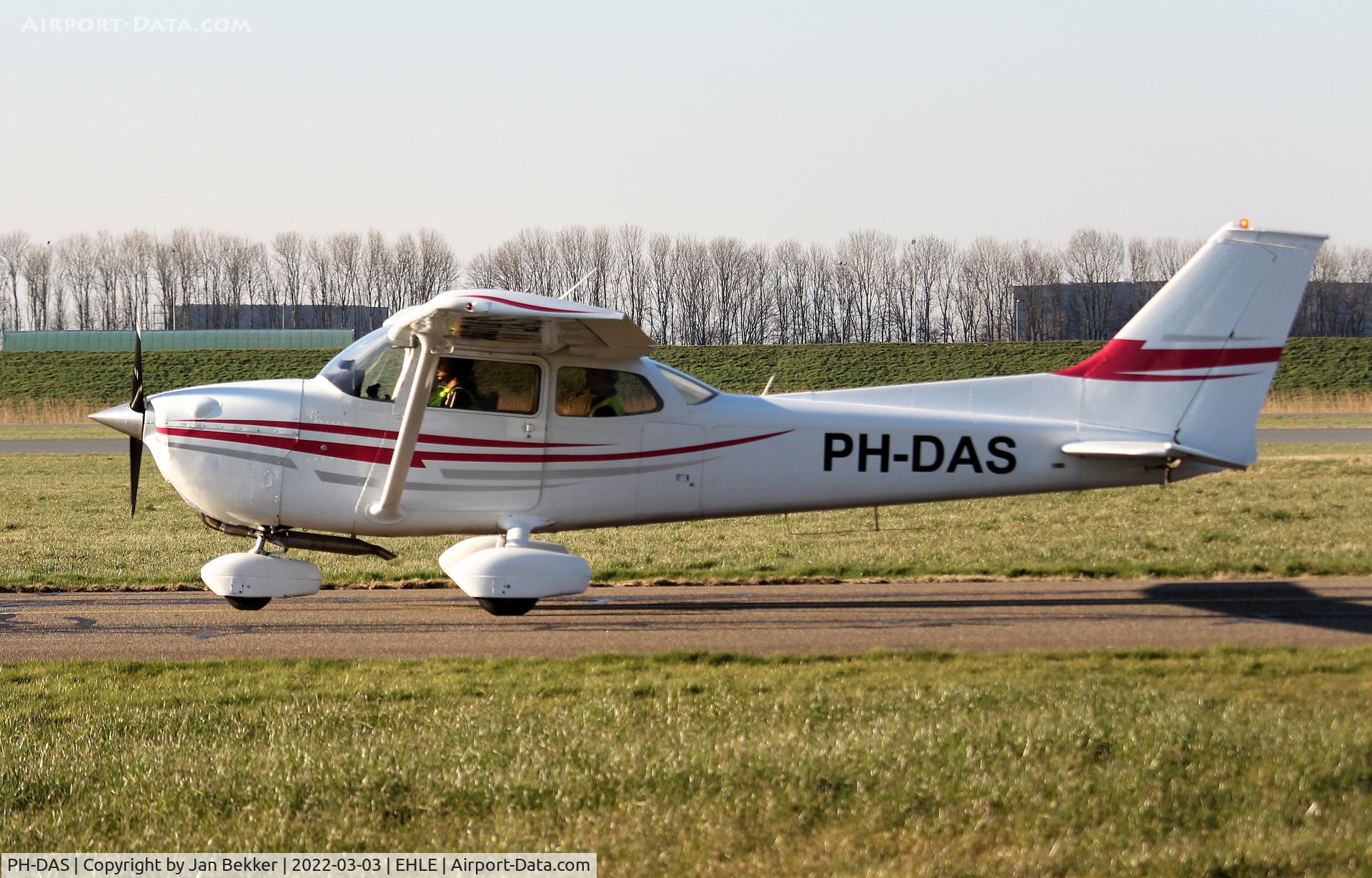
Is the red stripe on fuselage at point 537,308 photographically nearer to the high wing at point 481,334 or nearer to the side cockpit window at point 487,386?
the high wing at point 481,334

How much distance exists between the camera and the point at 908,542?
1522 centimetres

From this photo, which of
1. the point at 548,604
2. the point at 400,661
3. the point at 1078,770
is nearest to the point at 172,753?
the point at 400,661

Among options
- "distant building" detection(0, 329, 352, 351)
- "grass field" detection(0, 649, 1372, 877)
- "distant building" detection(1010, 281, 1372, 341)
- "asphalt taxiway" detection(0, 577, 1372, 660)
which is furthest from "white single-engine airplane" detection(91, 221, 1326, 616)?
"distant building" detection(1010, 281, 1372, 341)

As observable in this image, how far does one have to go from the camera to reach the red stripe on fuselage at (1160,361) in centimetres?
1108

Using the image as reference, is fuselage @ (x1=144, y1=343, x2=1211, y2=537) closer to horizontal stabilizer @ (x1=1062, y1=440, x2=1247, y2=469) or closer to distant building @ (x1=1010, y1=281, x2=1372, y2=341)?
horizontal stabilizer @ (x1=1062, y1=440, x2=1247, y2=469)

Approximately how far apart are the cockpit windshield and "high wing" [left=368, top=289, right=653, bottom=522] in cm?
12

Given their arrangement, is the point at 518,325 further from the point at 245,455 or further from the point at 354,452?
the point at 245,455

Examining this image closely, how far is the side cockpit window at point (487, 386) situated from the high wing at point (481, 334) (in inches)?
7.9

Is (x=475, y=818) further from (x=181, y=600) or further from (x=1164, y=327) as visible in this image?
(x=1164, y=327)

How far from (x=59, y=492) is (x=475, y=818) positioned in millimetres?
20194

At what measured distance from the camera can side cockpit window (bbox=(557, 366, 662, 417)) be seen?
10773 millimetres

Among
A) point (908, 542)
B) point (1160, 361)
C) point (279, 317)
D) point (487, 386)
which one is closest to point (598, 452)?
point (487, 386)

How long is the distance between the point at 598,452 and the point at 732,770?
5.55m

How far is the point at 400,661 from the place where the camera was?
8430 millimetres
